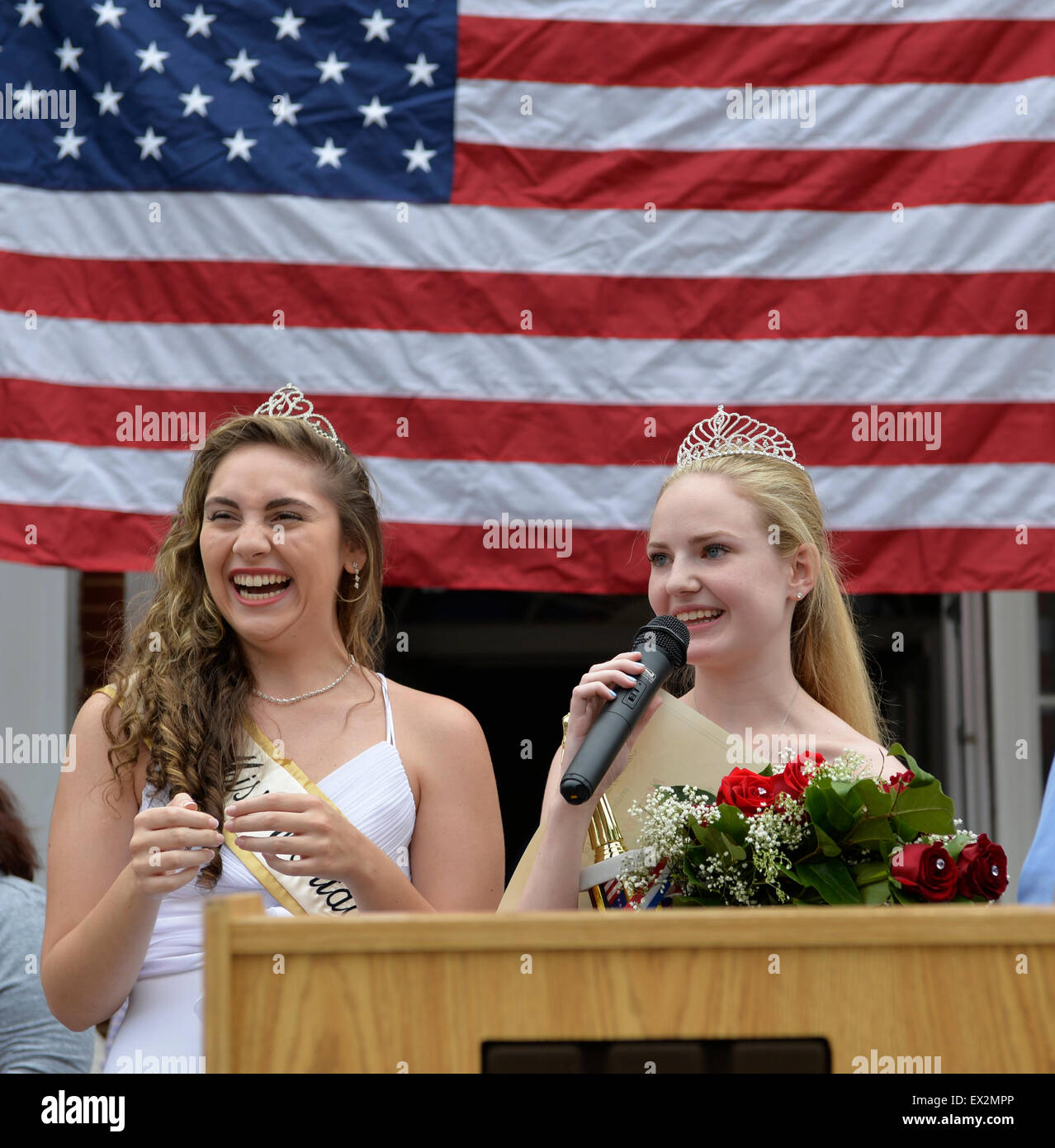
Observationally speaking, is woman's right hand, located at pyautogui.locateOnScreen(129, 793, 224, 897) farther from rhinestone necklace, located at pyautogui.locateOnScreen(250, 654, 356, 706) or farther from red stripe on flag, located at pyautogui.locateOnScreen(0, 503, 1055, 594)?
red stripe on flag, located at pyautogui.locateOnScreen(0, 503, 1055, 594)

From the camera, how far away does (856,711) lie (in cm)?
273

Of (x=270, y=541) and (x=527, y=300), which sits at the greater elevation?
(x=527, y=300)

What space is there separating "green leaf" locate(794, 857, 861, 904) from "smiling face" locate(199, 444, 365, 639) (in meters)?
1.11

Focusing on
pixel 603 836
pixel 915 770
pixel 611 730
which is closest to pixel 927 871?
pixel 915 770

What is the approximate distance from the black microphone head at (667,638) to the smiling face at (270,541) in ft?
2.25

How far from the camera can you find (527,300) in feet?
13.0

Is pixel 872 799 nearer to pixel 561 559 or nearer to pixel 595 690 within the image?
pixel 595 690

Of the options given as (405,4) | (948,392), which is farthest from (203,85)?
(948,392)

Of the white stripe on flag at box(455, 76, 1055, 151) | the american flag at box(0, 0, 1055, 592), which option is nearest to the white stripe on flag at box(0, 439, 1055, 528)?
the american flag at box(0, 0, 1055, 592)

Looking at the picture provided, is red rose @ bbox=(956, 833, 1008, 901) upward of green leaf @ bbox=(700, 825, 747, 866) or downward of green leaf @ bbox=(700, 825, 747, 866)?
downward

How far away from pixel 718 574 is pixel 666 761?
365 mm

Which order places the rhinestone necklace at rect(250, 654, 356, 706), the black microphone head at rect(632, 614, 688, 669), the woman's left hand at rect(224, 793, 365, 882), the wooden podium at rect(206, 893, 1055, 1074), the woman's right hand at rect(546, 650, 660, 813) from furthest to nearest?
the rhinestone necklace at rect(250, 654, 356, 706) < the black microphone head at rect(632, 614, 688, 669) < the woman's right hand at rect(546, 650, 660, 813) < the woman's left hand at rect(224, 793, 365, 882) < the wooden podium at rect(206, 893, 1055, 1074)

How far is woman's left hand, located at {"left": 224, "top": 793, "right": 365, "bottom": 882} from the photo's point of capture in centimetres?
192

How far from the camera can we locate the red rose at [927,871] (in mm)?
1801
